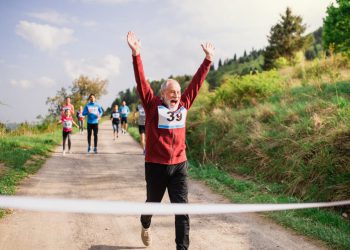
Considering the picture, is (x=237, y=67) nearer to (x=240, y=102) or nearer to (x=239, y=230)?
(x=240, y=102)

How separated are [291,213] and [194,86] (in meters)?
3.00

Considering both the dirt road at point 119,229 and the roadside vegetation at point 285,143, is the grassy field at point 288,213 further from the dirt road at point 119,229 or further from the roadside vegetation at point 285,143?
the dirt road at point 119,229

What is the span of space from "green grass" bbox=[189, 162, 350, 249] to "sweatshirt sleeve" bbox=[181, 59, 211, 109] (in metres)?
2.59

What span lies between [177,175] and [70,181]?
16.9 ft

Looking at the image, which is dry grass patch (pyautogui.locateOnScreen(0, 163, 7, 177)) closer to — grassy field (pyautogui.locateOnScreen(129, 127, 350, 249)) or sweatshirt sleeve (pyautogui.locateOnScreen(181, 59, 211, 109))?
grassy field (pyautogui.locateOnScreen(129, 127, 350, 249))

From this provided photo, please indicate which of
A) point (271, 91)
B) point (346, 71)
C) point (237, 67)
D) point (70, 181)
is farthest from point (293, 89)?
point (237, 67)

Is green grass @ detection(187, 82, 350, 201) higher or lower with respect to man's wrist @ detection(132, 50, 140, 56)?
lower

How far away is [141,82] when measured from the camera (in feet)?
13.7

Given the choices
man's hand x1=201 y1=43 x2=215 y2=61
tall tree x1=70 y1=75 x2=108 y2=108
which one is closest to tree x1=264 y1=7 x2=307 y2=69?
tall tree x1=70 y1=75 x2=108 y2=108

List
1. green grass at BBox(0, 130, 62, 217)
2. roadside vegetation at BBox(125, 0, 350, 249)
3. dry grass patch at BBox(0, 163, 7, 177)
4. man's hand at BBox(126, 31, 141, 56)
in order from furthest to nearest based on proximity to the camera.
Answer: dry grass patch at BBox(0, 163, 7, 177), green grass at BBox(0, 130, 62, 217), roadside vegetation at BBox(125, 0, 350, 249), man's hand at BBox(126, 31, 141, 56)

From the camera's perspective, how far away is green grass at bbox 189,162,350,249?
499cm

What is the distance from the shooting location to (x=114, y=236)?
4941 mm

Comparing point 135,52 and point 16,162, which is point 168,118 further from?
point 16,162

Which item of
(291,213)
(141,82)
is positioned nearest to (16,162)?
(141,82)
